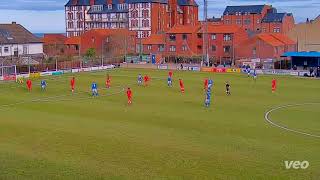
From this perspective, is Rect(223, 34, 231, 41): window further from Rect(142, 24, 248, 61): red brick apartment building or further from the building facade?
the building facade

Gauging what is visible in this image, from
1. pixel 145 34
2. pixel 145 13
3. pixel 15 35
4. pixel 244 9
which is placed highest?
pixel 244 9

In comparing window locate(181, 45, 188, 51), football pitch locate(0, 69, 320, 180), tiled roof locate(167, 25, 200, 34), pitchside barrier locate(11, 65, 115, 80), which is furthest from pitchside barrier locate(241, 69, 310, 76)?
tiled roof locate(167, 25, 200, 34)

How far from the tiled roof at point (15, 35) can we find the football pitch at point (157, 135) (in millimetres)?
40706

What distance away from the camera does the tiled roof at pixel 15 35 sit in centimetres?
8456

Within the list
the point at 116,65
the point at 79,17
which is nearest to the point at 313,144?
the point at 116,65

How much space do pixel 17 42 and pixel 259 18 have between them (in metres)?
68.8

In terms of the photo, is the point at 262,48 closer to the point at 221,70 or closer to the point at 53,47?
the point at 221,70

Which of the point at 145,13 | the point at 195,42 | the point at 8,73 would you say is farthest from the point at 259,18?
the point at 8,73

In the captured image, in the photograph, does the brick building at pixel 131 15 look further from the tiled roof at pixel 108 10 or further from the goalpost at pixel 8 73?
the goalpost at pixel 8 73

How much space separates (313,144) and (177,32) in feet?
242

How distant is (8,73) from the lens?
66.1 m

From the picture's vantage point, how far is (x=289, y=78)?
208 feet

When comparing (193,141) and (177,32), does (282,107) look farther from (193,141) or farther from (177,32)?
(177,32)

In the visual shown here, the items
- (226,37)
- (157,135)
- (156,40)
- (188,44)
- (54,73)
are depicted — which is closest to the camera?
(157,135)
